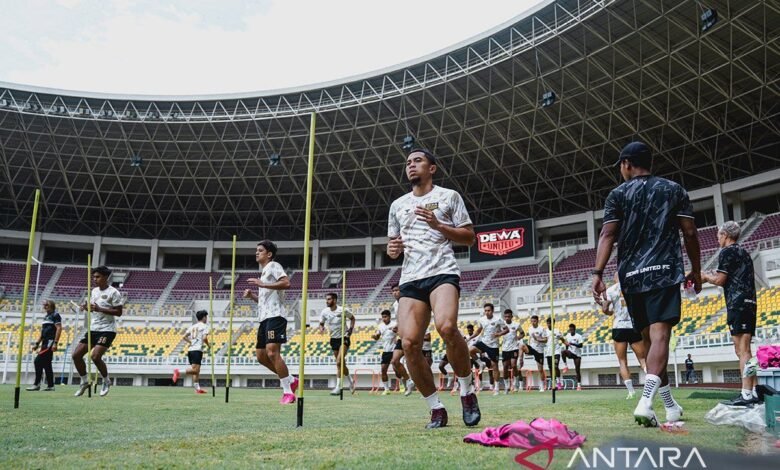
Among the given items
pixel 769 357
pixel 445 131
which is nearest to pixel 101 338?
pixel 769 357

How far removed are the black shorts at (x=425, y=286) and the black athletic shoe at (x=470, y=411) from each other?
788mm

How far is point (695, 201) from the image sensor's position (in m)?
34.6

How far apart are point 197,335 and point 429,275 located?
1328 centimetres

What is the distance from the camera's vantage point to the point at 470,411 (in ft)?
15.4

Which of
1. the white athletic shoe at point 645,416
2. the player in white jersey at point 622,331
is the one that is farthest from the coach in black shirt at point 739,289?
the white athletic shoe at point 645,416

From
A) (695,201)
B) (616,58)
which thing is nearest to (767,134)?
(695,201)

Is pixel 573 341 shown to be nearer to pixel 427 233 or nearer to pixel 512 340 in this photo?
pixel 512 340

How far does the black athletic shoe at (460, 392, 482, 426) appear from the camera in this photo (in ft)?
15.2

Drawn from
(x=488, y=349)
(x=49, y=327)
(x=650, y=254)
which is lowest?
(x=488, y=349)

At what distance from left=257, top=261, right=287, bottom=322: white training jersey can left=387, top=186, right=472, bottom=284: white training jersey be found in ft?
13.1

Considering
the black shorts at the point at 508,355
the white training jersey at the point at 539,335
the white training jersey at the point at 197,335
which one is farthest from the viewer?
the white training jersey at the point at 539,335

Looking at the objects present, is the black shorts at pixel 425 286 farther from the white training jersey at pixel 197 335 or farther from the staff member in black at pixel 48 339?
the white training jersey at pixel 197 335

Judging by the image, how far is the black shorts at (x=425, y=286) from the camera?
15.6 feet

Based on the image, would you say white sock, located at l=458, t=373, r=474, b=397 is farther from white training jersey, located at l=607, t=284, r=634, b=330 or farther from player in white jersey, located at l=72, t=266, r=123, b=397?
player in white jersey, located at l=72, t=266, r=123, b=397
